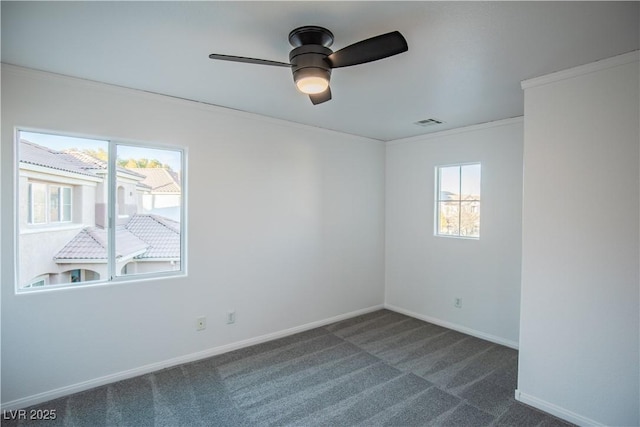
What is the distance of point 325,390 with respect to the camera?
2.68 m

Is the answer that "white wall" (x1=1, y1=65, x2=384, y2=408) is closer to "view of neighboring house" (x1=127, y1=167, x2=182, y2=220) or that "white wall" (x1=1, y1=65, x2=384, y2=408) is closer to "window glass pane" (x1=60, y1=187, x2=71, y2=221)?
"view of neighboring house" (x1=127, y1=167, x2=182, y2=220)

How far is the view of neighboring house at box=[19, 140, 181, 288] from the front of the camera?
2.45 m

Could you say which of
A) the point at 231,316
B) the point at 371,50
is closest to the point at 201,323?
the point at 231,316

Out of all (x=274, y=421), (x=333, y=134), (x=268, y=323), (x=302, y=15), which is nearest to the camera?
(x=302, y=15)

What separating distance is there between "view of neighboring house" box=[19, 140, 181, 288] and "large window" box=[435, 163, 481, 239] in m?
3.17

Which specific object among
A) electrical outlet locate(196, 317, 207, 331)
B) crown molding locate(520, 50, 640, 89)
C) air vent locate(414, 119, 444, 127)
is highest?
air vent locate(414, 119, 444, 127)

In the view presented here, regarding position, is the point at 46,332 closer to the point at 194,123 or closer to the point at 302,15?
the point at 194,123

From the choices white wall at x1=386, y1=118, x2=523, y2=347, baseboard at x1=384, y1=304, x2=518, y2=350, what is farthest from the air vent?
baseboard at x1=384, y1=304, x2=518, y2=350

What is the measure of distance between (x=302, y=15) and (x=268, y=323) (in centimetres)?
303

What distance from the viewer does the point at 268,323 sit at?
3641 millimetres

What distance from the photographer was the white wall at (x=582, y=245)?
2076 millimetres

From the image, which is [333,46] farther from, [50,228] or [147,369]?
[147,369]

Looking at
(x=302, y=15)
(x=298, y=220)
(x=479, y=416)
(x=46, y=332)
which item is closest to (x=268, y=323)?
(x=298, y=220)

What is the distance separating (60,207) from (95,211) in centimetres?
23
